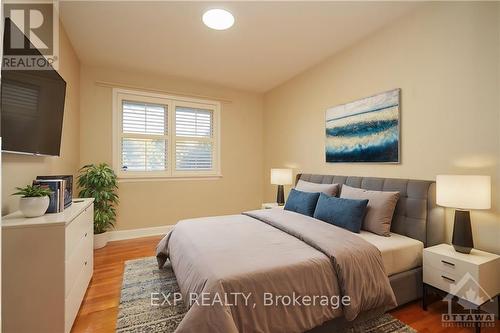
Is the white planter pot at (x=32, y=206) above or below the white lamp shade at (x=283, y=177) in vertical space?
below

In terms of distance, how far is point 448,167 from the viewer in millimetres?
2158

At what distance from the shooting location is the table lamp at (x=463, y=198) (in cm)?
175

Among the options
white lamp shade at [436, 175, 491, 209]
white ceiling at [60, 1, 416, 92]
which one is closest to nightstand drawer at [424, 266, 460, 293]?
white lamp shade at [436, 175, 491, 209]

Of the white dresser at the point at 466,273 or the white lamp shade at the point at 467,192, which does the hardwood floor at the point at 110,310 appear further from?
the white lamp shade at the point at 467,192

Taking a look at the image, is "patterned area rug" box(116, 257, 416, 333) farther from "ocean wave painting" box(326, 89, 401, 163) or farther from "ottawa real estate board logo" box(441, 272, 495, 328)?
"ocean wave painting" box(326, 89, 401, 163)

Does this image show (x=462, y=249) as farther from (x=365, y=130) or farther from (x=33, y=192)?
(x=33, y=192)

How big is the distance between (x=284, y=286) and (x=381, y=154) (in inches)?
75.7

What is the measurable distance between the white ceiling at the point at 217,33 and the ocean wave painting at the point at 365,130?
0.79 metres

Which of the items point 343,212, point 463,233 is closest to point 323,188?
point 343,212

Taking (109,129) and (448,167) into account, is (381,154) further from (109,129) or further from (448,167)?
(109,129)

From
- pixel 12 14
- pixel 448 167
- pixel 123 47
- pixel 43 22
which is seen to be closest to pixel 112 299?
pixel 12 14

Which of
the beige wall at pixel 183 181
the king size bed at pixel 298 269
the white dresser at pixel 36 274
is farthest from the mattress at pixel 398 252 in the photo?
the beige wall at pixel 183 181

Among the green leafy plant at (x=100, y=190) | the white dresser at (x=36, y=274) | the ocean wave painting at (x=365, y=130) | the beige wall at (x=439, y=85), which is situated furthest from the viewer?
the green leafy plant at (x=100, y=190)

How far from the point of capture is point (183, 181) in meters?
4.26
